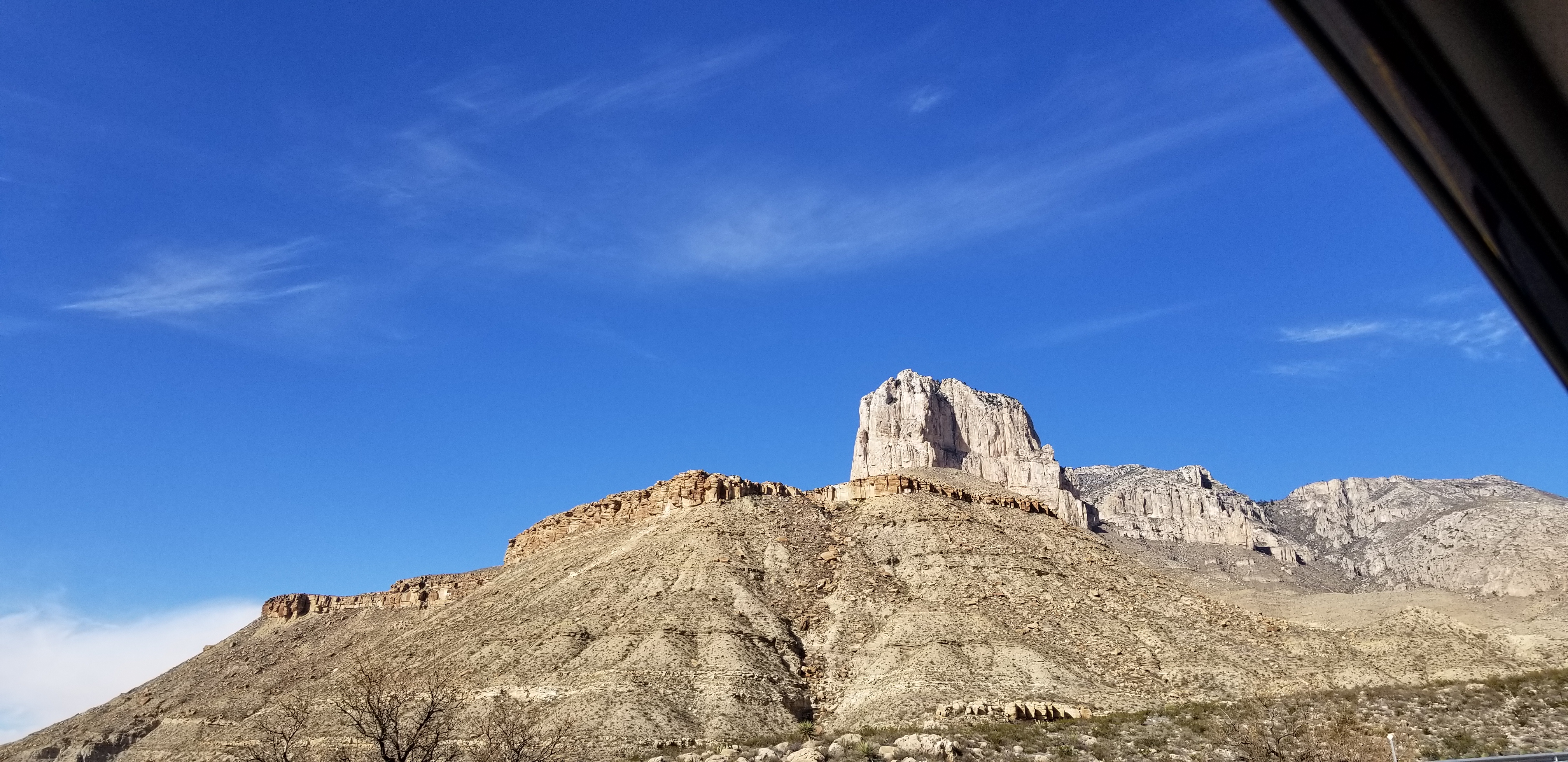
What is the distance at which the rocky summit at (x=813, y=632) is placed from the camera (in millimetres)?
50406

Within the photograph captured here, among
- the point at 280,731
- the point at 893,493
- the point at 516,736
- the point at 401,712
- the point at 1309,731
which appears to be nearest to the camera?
the point at 1309,731

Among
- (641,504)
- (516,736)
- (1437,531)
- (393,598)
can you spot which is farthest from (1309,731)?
(1437,531)

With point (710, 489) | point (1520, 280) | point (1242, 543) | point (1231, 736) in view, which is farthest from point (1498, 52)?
point (1242, 543)

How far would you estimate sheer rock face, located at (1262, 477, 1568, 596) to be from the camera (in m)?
113

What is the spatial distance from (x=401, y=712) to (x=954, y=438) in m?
152

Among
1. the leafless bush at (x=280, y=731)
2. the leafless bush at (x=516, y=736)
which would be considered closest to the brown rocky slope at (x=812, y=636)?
the leafless bush at (x=516, y=736)

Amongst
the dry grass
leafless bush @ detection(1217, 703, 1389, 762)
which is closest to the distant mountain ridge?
the dry grass

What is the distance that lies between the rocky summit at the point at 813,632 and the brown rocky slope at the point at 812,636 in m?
0.19

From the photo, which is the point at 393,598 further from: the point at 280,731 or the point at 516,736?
the point at 516,736

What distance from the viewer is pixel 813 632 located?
6259 cm

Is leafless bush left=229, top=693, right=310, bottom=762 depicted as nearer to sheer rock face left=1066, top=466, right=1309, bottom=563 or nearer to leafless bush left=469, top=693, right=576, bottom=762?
leafless bush left=469, top=693, right=576, bottom=762

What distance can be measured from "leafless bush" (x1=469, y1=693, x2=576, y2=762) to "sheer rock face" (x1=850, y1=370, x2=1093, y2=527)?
414 feet

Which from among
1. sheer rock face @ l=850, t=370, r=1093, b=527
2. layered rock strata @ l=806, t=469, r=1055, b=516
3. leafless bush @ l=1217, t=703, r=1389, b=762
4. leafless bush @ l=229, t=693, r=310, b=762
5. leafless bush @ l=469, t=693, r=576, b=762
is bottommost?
leafless bush @ l=1217, t=703, r=1389, b=762

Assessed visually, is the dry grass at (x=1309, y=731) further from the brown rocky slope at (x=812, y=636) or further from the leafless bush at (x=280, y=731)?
the leafless bush at (x=280, y=731)
